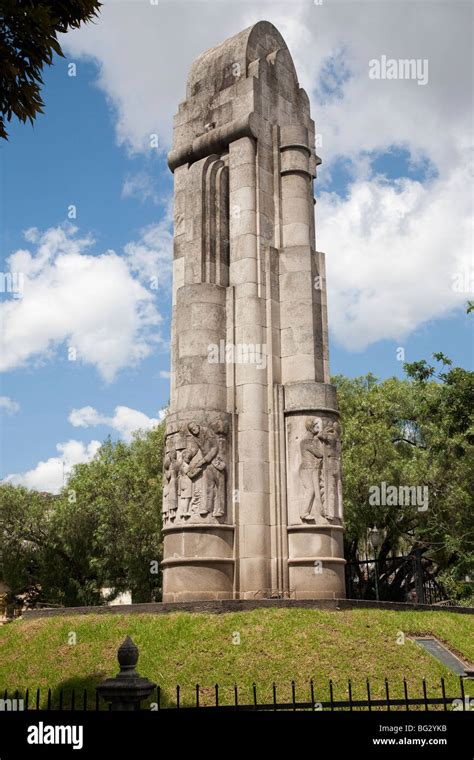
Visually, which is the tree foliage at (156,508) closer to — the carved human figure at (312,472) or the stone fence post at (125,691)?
the carved human figure at (312,472)

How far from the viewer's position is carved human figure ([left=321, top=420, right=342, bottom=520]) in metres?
16.6

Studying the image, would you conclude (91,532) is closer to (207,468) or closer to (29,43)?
(207,468)

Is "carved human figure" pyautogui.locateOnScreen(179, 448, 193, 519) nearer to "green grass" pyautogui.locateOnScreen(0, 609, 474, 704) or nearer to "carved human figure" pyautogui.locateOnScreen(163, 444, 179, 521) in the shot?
"carved human figure" pyautogui.locateOnScreen(163, 444, 179, 521)

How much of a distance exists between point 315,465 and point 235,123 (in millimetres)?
9056

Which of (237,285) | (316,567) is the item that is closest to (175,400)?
(237,285)

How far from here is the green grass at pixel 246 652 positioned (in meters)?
11.1

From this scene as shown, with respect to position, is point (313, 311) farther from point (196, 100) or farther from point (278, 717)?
point (278, 717)

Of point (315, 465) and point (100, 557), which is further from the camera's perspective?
point (100, 557)

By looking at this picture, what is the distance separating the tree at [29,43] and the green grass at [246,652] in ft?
27.4

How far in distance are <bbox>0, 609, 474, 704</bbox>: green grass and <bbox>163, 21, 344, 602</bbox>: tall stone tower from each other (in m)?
2.37

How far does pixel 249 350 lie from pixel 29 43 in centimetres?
960

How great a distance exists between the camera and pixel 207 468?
1628 centimetres

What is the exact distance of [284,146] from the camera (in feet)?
62.9

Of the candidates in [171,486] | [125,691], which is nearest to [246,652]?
[125,691]
